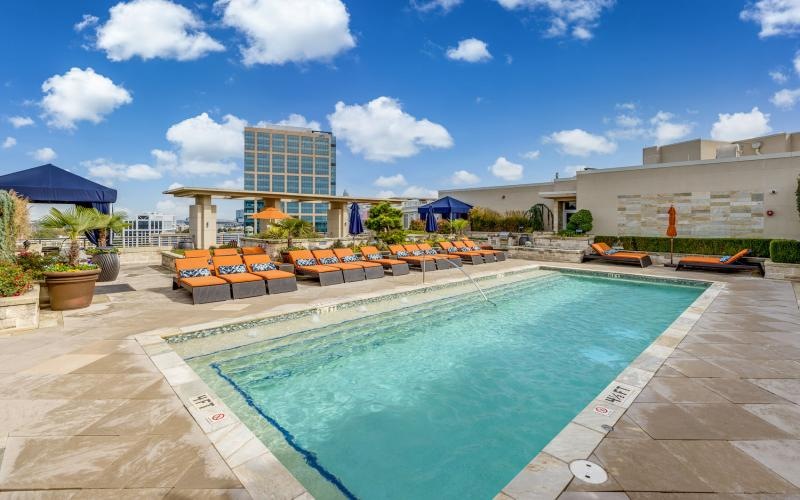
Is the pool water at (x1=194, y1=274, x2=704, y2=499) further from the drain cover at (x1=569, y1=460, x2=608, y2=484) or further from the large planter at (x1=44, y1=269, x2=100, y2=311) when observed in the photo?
the large planter at (x1=44, y1=269, x2=100, y2=311)

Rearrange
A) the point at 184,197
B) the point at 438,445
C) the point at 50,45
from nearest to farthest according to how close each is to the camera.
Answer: the point at 438,445, the point at 50,45, the point at 184,197

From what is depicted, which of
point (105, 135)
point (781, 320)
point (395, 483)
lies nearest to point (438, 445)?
point (395, 483)

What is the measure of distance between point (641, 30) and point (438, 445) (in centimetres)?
1554

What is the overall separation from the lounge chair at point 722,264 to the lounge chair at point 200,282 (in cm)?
1358

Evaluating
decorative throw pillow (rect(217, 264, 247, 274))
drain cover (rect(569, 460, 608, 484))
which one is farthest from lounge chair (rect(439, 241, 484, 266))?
drain cover (rect(569, 460, 608, 484))

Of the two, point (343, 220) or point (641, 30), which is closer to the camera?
point (641, 30)

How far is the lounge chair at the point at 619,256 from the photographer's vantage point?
13.4m

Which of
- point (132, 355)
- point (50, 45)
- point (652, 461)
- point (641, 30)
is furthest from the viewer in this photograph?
point (641, 30)

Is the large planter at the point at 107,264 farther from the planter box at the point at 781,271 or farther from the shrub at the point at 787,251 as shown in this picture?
the shrub at the point at 787,251

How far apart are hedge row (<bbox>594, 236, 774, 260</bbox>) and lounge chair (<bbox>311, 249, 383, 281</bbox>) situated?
11512 millimetres

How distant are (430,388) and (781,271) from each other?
11992 millimetres

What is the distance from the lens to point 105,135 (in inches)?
752

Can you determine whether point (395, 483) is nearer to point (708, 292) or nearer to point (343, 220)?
point (708, 292)

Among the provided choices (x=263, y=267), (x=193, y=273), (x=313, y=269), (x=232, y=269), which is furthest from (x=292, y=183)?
(x=193, y=273)
